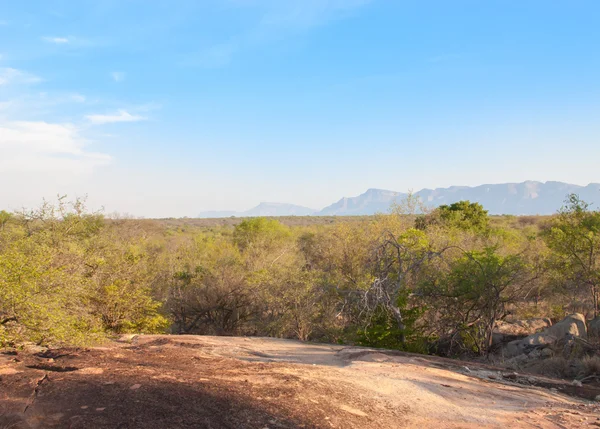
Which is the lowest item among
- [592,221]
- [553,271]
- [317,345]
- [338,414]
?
[317,345]

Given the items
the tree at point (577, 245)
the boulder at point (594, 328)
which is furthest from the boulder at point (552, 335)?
the tree at point (577, 245)

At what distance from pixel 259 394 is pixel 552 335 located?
1103 cm

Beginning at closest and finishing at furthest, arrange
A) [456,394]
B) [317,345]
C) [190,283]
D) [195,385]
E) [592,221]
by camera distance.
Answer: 1. [195,385]
2. [456,394]
3. [317,345]
4. [592,221]
5. [190,283]

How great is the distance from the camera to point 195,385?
22.5 feet

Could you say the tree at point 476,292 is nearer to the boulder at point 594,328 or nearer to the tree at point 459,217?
the boulder at point 594,328

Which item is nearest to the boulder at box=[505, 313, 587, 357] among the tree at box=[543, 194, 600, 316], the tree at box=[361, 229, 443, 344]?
the tree at box=[543, 194, 600, 316]

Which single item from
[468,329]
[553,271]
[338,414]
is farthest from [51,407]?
[553,271]

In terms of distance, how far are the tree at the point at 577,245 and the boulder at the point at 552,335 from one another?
73.2 inches

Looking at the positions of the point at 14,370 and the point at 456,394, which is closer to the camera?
the point at 14,370

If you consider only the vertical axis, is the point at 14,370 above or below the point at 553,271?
below

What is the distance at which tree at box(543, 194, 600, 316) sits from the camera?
14398 millimetres

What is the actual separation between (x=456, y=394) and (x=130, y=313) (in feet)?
36.4

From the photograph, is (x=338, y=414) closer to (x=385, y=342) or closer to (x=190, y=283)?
(x=385, y=342)

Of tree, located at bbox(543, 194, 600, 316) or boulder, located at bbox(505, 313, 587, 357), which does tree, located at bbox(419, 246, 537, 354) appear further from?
tree, located at bbox(543, 194, 600, 316)
